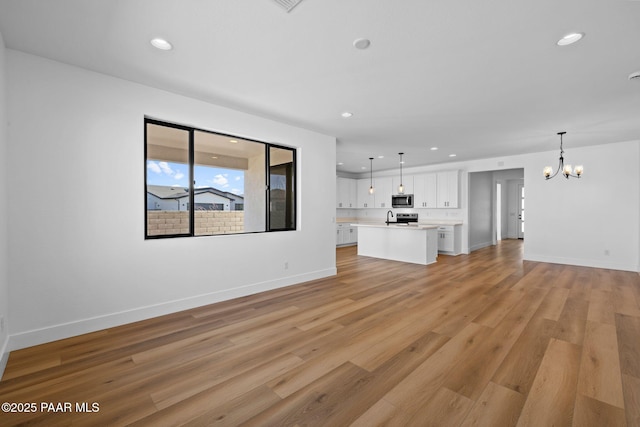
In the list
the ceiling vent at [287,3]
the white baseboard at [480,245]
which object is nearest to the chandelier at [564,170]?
the white baseboard at [480,245]

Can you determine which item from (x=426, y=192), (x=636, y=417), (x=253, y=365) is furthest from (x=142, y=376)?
(x=426, y=192)

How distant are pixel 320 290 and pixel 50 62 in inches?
160

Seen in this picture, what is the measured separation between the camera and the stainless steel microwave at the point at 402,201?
28.6ft

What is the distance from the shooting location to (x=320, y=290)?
433 cm

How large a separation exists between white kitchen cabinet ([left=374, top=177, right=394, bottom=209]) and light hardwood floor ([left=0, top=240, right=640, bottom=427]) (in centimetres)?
582

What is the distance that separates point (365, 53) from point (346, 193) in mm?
7773

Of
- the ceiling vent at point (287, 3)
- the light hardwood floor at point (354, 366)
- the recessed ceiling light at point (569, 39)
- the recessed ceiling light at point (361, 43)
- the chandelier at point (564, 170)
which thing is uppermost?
the recessed ceiling light at point (361, 43)

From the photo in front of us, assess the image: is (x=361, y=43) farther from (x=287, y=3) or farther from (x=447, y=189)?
(x=447, y=189)

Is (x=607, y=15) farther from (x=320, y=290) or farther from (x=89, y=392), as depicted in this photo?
(x=89, y=392)

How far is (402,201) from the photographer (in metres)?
8.89

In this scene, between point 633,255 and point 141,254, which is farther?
point 633,255

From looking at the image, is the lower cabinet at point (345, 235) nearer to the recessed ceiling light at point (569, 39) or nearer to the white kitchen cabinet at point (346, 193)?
the white kitchen cabinet at point (346, 193)

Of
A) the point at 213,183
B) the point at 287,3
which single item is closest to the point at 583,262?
the point at 287,3

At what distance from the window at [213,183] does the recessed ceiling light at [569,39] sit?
11.7 ft
